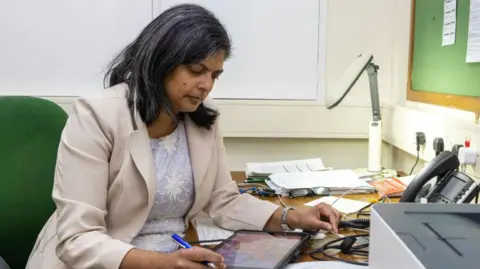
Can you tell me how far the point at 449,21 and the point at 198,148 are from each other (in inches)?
38.8

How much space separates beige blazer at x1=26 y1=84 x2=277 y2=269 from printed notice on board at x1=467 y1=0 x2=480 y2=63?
0.78 metres

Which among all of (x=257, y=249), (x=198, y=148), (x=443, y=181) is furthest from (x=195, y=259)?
(x=443, y=181)

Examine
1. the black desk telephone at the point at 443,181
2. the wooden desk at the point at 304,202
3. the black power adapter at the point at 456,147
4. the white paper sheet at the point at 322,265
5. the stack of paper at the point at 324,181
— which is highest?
the black power adapter at the point at 456,147

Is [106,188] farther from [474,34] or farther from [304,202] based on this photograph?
[474,34]

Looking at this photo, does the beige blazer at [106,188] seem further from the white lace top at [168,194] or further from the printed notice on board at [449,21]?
the printed notice on board at [449,21]

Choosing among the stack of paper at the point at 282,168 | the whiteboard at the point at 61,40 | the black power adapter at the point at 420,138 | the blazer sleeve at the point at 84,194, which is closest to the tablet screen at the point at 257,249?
the blazer sleeve at the point at 84,194

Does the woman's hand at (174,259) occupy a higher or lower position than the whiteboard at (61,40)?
lower

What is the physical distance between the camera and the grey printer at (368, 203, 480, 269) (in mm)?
637

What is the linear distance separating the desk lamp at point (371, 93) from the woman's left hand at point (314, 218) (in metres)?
0.73

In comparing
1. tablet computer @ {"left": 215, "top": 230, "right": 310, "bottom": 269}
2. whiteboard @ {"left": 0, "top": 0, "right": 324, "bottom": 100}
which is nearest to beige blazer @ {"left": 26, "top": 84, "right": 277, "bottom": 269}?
tablet computer @ {"left": 215, "top": 230, "right": 310, "bottom": 269}

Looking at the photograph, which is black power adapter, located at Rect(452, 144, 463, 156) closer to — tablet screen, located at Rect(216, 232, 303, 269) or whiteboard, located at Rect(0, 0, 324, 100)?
tablet screen, located at Rect(216, 232, 303, 269)

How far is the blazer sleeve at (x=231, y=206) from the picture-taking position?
1.35 meters

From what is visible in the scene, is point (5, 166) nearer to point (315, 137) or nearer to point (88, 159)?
point (88, 159)

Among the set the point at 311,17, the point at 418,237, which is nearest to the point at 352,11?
the point at 311,17
